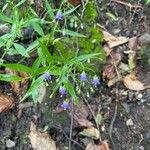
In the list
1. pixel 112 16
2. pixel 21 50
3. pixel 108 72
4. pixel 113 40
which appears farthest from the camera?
pixel 112 16

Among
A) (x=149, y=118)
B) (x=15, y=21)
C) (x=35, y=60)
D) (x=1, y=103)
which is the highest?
(x=15, y=21)

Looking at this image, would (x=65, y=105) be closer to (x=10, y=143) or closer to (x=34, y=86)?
(x=34, y=86)

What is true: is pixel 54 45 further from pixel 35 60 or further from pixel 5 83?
pixel 5 83

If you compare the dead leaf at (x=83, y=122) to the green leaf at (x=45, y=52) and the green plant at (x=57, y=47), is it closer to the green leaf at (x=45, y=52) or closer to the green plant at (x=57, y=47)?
the green plant at (x=57, y=47)

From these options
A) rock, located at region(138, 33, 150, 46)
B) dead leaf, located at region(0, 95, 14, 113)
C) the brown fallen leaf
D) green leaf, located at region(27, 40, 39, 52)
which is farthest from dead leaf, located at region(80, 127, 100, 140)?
rock, located at region(138, 33, 150, 46)

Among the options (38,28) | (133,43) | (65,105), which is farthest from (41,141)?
(133,43)

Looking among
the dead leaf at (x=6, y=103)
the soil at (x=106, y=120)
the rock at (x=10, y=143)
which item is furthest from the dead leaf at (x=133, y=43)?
the rock at (x=10, y=143)

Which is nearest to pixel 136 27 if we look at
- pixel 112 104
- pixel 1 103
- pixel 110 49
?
pixel 110 49
